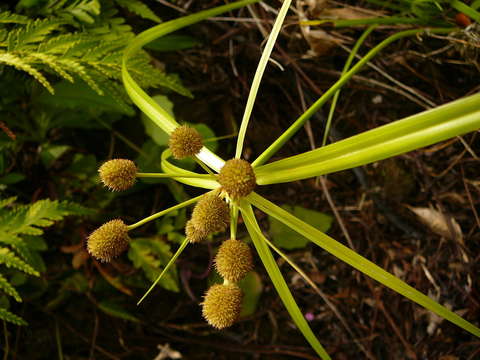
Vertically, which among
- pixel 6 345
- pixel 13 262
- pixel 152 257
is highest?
pixel 13 262

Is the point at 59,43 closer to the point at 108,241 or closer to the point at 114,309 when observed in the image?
the point at 108,241

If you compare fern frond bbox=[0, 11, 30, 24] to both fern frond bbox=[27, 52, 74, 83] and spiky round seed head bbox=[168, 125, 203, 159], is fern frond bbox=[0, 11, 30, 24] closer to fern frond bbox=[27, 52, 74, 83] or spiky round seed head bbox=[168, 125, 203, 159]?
fern frond bbox=[27, 52, 74, 83]

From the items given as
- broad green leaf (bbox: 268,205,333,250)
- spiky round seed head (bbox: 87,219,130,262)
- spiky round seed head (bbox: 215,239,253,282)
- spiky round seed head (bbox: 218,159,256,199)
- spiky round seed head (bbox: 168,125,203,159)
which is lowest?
broad green leaf (bbox: 268,205,333,250)

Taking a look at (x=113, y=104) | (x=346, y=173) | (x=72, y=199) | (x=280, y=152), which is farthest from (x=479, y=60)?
(x=72, y=199)

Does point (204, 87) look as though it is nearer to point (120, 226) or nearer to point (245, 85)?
point (245, 85)

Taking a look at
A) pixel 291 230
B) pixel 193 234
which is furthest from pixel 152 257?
pixel 193 234

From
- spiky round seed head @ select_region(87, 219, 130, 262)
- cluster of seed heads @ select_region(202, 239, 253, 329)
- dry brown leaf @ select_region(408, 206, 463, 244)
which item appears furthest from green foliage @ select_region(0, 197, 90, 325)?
dry brown leaf @ select_region(408, 206, 463, 244)
